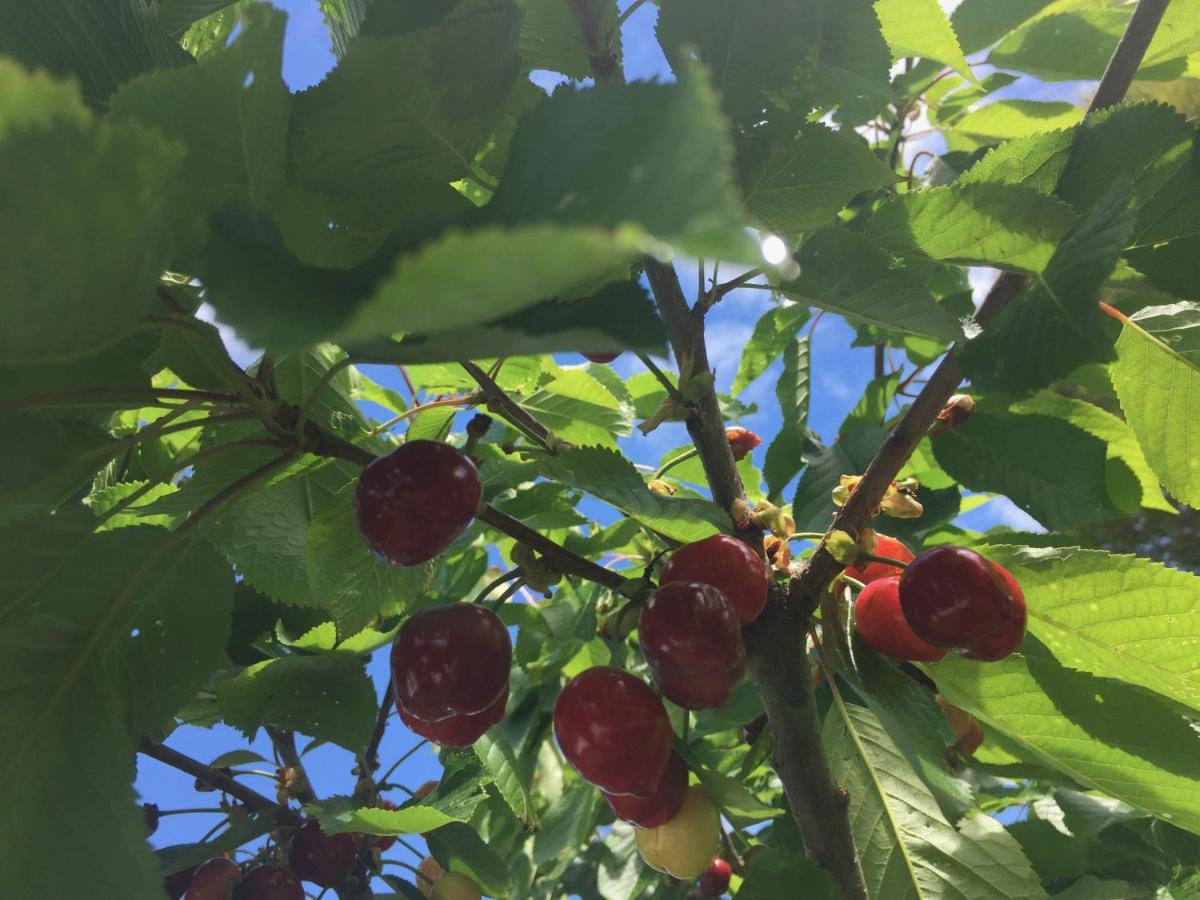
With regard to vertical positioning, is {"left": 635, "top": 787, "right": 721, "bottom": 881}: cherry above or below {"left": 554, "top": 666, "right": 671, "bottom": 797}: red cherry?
below

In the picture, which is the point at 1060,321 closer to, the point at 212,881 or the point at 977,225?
the point at 977,225

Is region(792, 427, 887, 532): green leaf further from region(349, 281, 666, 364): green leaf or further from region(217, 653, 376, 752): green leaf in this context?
region(349, 281, 666, 364): green leaf

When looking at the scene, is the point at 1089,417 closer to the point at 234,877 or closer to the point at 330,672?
the point at 330,672

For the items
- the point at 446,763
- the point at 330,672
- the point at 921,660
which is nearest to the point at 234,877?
the point at 446,763

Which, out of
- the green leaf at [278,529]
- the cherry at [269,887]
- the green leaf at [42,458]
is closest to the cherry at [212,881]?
the cherry at [269,887]

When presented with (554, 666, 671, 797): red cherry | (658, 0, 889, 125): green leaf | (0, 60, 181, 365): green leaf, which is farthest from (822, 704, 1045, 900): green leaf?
(0, 60, 181, 365): green leaf

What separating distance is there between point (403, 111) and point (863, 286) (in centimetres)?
32

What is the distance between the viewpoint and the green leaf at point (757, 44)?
555 mm

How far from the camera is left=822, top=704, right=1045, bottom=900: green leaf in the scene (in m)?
0.71

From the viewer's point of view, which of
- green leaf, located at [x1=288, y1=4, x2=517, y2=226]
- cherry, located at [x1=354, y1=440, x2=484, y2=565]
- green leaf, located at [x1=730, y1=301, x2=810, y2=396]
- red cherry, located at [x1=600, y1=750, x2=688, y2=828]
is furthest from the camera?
green leaf, located at [x1=730, y1=301, x2=810, y2=396]

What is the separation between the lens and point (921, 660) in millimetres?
694

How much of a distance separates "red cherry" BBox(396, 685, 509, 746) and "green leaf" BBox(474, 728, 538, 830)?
0.73 feet

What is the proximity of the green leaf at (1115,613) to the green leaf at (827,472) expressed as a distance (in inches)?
12.8

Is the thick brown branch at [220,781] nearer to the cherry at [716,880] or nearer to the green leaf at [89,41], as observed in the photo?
the cherry at [716,880]
